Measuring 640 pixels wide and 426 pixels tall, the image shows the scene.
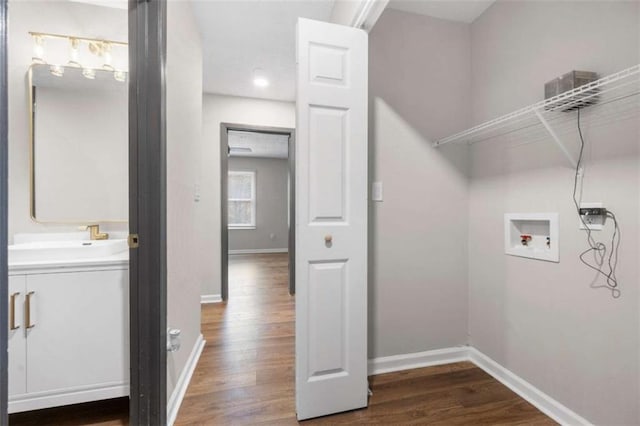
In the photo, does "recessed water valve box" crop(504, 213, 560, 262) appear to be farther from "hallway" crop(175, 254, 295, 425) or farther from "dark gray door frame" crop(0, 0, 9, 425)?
"dark gray door frame" crop(0, 0, 9, 425)

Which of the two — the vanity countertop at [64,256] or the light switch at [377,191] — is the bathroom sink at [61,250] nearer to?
the vanity countertop at [64,256]

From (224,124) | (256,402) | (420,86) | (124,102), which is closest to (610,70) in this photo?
(420,86)

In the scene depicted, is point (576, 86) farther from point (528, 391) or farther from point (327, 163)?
point (528, 391)

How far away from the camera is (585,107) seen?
1353mm

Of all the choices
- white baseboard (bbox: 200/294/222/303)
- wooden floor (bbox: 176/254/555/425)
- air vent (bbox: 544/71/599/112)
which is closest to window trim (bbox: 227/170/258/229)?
white baseboard (bbox: 200/294/222/303)

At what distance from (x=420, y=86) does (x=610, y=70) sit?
964 millimetres

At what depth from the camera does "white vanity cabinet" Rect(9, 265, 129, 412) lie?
1.30m

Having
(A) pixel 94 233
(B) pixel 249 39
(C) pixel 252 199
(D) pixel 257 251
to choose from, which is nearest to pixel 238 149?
(C) pixel 252 199

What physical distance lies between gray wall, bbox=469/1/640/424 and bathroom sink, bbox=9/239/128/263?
7.58 ft

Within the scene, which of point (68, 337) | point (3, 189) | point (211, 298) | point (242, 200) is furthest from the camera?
point (242, 200)

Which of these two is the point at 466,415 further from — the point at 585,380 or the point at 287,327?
the point at 287,327

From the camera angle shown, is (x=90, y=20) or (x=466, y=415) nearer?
(x=466, y=415)

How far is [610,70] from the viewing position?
1.28 metres

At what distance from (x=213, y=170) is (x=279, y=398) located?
2.65 metres
